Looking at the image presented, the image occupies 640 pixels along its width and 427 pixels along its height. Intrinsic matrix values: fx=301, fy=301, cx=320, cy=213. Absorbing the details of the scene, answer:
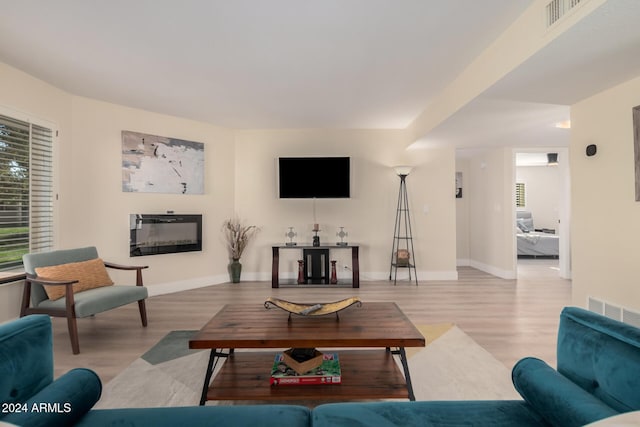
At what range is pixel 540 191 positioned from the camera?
9078 millimetres

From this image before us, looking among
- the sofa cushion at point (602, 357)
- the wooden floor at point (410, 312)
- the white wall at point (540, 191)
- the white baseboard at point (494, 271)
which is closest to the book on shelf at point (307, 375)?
the sofa cushion at point (602, 357)

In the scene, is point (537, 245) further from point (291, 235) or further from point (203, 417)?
point (203, 417)

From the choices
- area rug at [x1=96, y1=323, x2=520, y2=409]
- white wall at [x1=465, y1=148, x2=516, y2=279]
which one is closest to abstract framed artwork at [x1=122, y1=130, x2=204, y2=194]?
area rug at [x1=96, y1=323, x2=520, y2=409]

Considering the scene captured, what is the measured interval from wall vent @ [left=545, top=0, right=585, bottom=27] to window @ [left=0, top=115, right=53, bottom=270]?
465cm

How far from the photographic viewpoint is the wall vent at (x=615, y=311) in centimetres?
231

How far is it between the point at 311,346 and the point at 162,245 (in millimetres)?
3552

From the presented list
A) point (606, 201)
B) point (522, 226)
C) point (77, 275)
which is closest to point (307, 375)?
point (77, 275)

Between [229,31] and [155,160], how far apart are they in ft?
8.81

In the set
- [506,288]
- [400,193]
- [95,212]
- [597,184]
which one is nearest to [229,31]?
[95,212]

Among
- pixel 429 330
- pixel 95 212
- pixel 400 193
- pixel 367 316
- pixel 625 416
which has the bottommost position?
pixel 429 330

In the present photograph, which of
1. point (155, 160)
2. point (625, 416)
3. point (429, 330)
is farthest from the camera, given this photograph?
point (155, 160)

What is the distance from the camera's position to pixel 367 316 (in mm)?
2086

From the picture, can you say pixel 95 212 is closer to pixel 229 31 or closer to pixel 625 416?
pixel 229 31

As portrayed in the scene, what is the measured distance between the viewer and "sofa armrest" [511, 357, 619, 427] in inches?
33.8
